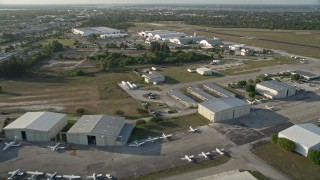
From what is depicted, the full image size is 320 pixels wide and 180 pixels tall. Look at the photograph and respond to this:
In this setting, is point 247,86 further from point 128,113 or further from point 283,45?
point 283,45

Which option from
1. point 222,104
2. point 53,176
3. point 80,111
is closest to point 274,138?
point 222,104

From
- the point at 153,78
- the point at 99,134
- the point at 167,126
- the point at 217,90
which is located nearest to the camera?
the point at 99,134

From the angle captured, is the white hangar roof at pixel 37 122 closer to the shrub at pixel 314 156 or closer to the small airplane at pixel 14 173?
the small airplane at pixel 14 173

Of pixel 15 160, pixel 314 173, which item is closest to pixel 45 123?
pixel 15 160

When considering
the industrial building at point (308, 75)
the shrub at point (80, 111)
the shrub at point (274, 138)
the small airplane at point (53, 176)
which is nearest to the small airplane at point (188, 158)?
the shrub at point (274, 138)

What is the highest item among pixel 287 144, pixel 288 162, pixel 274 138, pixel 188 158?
pixel 287 144

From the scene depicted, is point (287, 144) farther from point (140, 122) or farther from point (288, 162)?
point (140, 122)
